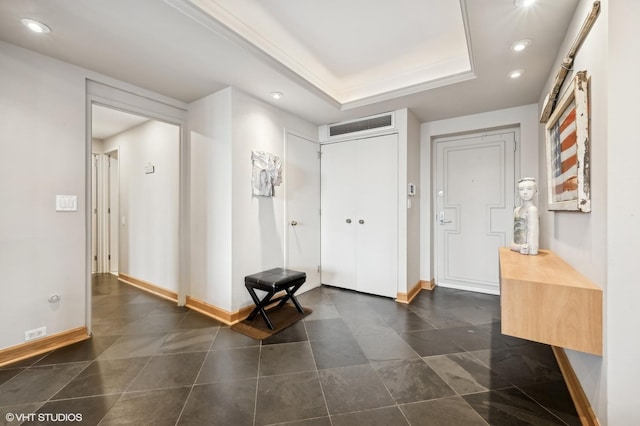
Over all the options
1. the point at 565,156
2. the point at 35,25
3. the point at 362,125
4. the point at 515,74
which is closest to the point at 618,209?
the point at 565,156

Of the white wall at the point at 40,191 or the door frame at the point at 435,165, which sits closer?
the white wall at the point at 40,191

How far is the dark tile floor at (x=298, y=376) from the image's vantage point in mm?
1425

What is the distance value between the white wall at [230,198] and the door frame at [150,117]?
13 cm

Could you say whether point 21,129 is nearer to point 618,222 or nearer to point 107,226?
point 107,226

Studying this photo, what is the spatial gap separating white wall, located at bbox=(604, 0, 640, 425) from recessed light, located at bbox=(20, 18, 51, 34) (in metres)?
3.16

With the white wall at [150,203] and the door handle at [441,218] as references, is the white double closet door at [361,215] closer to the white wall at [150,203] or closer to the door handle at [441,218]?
the door handle at [441,218]

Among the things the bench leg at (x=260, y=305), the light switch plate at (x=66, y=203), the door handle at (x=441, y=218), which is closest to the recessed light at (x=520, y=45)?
the door handle at (x=441, y=218)

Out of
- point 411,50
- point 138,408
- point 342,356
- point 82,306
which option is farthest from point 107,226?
point 411,50

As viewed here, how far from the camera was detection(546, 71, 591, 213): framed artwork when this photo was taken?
1.27m

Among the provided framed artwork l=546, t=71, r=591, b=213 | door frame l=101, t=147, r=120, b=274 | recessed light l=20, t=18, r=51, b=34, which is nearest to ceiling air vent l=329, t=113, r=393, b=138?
framed artwork l=546, t=71, r=591, b=213

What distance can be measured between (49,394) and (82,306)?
0.85 m

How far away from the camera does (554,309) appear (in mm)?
1214

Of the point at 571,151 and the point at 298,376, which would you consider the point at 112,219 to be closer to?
the point at 298,376

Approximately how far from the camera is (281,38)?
2197 millimetres
